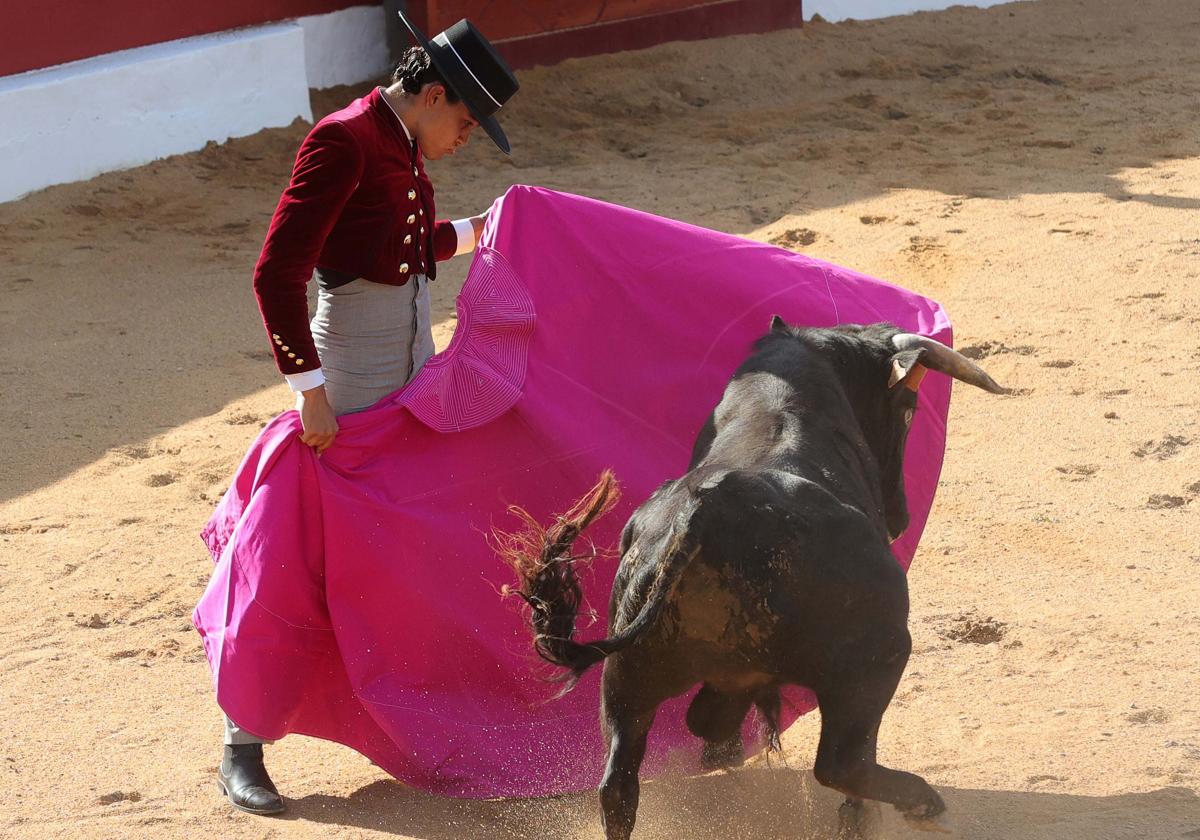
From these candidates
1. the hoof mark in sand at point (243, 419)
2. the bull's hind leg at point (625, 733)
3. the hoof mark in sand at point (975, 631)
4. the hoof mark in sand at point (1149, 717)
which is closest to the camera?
the bull's hind leg at point (625, 733)

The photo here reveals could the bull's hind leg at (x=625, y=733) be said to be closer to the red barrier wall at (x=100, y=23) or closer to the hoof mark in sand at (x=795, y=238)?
the hoof mark in sand at (x=795, y=238)

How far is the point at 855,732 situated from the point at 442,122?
1372 millimetres

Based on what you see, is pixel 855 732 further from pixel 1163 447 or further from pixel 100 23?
pixel 100 23

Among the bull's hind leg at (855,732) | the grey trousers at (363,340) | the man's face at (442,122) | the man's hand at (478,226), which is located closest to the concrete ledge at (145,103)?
the man's hand at (478,226)

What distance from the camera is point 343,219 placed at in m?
2.79

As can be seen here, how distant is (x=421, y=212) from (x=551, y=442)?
55cm

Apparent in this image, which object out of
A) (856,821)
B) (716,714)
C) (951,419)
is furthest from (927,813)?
(951,419)

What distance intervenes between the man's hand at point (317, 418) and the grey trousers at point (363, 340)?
0.35 ft

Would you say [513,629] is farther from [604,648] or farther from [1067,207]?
[1067,207]

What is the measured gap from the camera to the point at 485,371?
10.0ft

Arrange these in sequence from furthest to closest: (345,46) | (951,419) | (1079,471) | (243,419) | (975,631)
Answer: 1. (345,46)
2. (243,419)
3. (951,419)
4. (1079,471)
5. (975,631)

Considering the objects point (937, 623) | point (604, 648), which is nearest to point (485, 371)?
point (604, 648)

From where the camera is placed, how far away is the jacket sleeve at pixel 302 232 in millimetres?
2625

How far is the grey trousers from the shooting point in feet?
9.51
